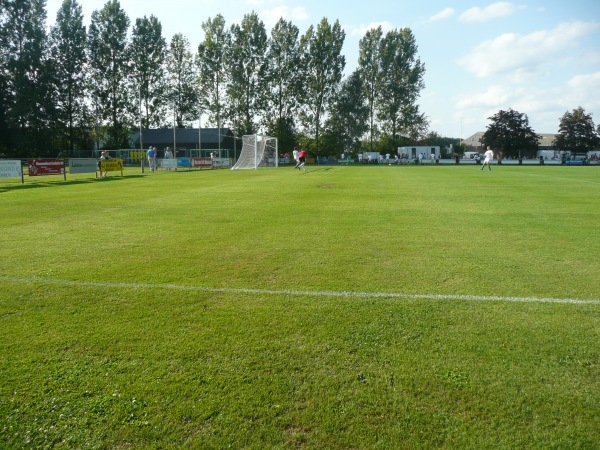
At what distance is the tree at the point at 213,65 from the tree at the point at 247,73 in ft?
4.60

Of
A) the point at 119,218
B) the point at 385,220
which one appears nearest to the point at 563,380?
the point at 385,220

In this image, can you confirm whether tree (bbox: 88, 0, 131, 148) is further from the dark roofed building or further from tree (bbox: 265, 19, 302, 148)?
tree (bbox: 265, 19, 302, 148)

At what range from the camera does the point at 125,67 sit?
6600 cm

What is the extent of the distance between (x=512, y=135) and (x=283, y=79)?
49.5 meters

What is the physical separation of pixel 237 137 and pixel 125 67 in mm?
20134

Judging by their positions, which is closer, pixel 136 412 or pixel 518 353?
pixel 136 412

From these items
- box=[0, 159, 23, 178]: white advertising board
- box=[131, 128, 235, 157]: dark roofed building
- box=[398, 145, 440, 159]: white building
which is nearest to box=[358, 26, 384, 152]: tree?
box=[398, 145, 440, 159]: white building

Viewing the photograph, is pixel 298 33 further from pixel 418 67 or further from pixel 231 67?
pixel 418 67

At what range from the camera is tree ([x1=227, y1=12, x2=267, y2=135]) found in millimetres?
66812

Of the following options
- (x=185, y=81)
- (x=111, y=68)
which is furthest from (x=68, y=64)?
(x=185, y=81)

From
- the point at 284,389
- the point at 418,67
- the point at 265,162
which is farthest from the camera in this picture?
the point at 418,67

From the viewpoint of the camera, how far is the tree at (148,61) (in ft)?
217

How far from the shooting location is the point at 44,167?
1027 inches

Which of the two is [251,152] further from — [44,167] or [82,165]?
[44,167]
